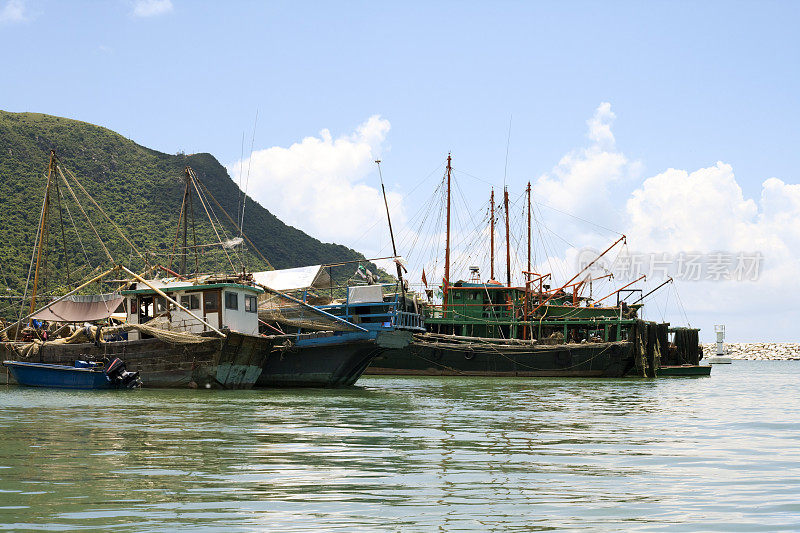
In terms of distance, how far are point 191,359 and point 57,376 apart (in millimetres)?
4779

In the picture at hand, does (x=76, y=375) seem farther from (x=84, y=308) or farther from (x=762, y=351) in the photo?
(x=762, y=351)

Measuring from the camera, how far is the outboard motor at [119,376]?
25.6m

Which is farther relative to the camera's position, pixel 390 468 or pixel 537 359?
pixel 537 359

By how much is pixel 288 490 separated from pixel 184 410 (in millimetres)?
10673

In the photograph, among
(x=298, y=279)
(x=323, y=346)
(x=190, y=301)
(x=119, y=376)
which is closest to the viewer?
(x=119, y=376)

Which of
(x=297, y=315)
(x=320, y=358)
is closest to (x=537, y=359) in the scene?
(x=297, y=315)

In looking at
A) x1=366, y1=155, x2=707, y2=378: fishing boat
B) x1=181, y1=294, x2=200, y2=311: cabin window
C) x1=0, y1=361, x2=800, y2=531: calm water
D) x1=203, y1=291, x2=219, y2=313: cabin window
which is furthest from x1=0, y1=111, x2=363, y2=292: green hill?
x1=0, y1=361, x2=800, y2=531: calm water

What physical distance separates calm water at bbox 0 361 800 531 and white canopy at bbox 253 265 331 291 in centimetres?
1362

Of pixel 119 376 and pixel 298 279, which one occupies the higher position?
pixel 298 279

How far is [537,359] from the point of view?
4391cm

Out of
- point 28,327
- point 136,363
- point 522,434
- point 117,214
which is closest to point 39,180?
point 117,214

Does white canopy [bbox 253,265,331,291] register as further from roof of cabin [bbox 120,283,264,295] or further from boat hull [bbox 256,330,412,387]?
roof of cabin [bbox 120,283,264,295]

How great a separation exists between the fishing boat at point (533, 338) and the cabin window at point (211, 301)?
16154 mm

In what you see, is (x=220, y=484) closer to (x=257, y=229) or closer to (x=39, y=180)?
(x=39, y=180)
